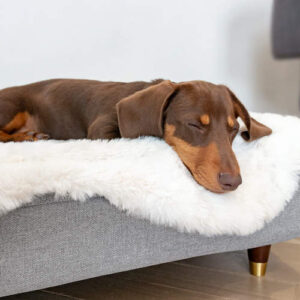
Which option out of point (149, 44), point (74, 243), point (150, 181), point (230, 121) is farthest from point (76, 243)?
point (149, 44)

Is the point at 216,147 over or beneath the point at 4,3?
beneath

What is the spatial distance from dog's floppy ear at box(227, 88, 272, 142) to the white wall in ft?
4.46

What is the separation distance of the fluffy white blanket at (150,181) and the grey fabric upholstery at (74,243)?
40 millimetres

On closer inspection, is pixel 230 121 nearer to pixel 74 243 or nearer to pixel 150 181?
pixel 150 181

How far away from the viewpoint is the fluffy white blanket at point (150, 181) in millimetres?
1214

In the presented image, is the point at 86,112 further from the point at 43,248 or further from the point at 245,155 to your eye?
the point at 43,248

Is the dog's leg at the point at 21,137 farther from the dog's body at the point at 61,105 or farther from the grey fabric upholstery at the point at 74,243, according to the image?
the grey fabric upholstery at the point at 74,243

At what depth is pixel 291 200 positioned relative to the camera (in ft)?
4.96

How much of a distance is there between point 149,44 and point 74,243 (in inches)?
79.2

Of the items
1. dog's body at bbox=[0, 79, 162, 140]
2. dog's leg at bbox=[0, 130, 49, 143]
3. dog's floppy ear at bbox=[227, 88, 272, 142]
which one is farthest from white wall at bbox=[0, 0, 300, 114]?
dog's floppy ear at bbox=[227, 88, 272, 142]

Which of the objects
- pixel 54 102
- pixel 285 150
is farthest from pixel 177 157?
pixel 54 102

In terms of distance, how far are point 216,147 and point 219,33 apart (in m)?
1.76

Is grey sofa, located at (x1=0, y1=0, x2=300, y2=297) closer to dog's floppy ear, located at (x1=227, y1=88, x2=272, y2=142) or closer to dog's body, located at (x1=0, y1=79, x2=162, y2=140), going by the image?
dog's floppy ear, located at (x1=227, y1=88, x2=272, y2=142)

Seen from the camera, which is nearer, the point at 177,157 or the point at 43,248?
the point at 43,248
